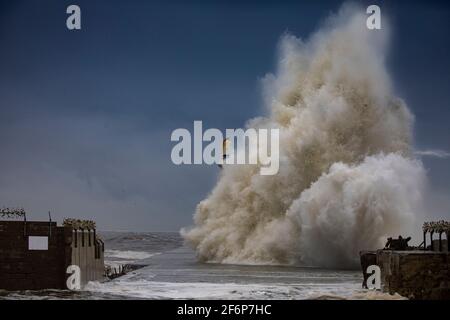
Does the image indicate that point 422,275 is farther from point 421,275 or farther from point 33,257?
point 33,257

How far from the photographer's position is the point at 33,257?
25.6 m

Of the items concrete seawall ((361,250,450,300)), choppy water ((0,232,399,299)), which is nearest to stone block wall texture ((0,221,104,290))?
choppy water ((0,232,399,299))

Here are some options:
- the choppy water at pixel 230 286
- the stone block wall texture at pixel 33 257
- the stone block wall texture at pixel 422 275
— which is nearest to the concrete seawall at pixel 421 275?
the stone block wall texture at pixel 422 275

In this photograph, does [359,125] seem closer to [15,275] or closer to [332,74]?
[332,74]

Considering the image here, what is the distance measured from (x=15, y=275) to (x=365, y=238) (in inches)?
765

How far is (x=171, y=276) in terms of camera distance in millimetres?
38031

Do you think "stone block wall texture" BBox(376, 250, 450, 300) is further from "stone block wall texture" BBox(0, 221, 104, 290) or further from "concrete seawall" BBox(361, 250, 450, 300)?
"stone block wall texture" BBox(0, 221, 104, 290)

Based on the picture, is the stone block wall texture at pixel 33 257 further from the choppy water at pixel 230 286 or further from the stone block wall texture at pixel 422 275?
the stone block wall texture at pixel 422 275

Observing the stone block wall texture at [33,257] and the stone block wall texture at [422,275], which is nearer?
the stone block wall texture at [422,275]

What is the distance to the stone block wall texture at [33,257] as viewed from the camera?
25.5 meters

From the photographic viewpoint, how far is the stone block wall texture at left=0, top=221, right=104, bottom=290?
Result: 25.5 m

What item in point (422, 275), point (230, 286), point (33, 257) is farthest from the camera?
point (230, 286)

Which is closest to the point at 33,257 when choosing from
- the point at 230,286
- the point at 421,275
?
the point at 230,286

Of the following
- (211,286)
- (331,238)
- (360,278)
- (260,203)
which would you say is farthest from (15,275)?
(260,203)
